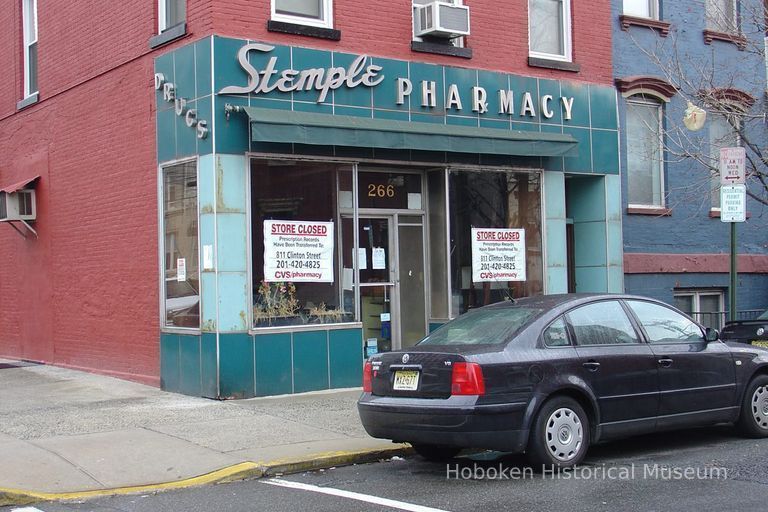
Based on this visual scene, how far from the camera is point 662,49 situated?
16.9 m

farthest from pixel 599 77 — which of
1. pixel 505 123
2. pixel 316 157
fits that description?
A: pixel 316 157

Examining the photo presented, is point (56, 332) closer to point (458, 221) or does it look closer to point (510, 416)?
point (458, 221)

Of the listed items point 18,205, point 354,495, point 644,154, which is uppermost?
point 644,154

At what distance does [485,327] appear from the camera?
844 centimetres

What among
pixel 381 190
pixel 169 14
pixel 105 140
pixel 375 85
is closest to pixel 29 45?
pixel 105 140

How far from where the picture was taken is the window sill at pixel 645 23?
54.0 feet

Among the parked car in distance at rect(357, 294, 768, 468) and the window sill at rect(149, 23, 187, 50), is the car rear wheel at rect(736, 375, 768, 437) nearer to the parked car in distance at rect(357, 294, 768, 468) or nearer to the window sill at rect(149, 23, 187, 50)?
the parked car in distance at rect(357, 294, 768, 468)

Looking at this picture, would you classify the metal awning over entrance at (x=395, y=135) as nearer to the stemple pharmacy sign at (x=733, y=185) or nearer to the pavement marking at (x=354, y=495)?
the stemple pharmacy sign at (x=733, y=185)

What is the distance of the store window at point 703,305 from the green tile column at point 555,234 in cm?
Answer: 328

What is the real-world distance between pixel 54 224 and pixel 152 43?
4285mm

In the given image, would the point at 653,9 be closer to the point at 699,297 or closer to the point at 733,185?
the point at 699,297

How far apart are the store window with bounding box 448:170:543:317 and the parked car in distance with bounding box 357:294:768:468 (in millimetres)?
5146

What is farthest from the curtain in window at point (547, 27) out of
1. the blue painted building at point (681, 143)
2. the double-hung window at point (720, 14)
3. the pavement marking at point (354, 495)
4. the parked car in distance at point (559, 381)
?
the pavement marking at point (354, 495)

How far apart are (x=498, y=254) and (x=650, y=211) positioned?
3716 millimetres
